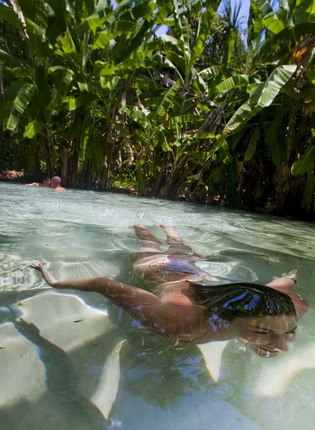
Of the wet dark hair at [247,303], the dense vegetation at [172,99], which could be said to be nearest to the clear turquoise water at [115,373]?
the wet dark hair at [247,303]

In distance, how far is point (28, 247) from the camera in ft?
7.30

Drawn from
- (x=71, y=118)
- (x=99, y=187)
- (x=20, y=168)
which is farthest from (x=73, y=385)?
(x=20, y=168)

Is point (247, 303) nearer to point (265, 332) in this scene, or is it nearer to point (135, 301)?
point (265, 332)

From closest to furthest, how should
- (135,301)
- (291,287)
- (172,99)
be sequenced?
1. (135,301)
2. (291,287)
3. (172,99)

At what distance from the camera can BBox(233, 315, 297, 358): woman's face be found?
3.81 ft

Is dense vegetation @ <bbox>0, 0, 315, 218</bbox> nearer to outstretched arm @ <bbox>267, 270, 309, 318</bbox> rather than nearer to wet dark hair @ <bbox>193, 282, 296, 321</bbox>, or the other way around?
outstretched arm @ <bbox>267, 270, 309, 318</bbox>

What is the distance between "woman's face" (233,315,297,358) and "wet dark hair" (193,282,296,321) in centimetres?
2

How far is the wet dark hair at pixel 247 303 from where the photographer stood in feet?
3.84

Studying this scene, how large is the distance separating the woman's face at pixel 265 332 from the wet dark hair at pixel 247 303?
0.07 feet

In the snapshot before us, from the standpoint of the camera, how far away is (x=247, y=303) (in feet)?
3.90

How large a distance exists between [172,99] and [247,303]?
615cm

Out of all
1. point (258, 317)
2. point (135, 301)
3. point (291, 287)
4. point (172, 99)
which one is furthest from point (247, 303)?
point (172, 99)

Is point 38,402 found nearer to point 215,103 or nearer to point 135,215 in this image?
point 135,215

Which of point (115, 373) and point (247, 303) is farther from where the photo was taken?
point (247, 303)
